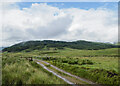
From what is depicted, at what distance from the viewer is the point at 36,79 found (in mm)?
10930

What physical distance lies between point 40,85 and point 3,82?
4058 millimetres

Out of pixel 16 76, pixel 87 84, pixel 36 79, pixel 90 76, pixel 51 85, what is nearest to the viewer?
pixel 51 85

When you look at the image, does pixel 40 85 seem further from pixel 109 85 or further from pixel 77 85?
pixel 109 85

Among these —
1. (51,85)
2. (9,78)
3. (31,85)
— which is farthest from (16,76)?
(51,85)

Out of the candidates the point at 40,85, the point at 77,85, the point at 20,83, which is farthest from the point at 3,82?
the point at 77,85

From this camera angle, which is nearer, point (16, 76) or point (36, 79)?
point (36, 79)

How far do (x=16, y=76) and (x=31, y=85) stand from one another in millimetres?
2516

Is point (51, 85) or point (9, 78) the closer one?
point (51, 85)

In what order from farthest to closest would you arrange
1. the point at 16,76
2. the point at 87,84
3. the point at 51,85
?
the point at 87,84
the point at 16,76
the point at 51,85

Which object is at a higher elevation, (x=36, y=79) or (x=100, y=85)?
(x=36, y=79)

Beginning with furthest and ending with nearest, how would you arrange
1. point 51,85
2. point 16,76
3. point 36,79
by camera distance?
point 16,76, point 36,79, point 51,85

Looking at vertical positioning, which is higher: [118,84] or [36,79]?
[36,79]

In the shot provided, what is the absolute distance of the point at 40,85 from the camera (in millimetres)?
10203

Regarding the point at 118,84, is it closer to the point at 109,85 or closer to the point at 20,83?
the point at 109,85
